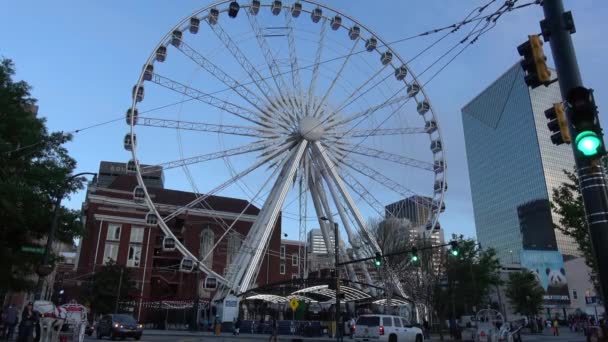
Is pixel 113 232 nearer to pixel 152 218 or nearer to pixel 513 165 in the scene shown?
pixel 152 218

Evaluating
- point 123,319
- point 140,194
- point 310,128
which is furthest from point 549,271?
point 123,319

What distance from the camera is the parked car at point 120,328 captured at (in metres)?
26.7

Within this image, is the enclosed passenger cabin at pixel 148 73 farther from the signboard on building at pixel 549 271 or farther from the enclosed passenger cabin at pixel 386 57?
the signboard on building at pixel 549 271

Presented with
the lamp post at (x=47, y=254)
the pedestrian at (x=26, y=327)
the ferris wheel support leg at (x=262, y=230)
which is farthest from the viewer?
the ferris wheel support leg at (x=262, y=230)

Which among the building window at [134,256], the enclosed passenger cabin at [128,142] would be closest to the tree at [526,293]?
the building window at [134,256]

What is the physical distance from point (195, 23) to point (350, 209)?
1920 cm

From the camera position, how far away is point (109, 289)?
59.0 meters

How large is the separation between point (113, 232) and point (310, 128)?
153 ft

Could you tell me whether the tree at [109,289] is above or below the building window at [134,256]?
below

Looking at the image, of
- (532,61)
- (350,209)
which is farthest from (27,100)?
(350,209)

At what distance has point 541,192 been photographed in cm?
12850

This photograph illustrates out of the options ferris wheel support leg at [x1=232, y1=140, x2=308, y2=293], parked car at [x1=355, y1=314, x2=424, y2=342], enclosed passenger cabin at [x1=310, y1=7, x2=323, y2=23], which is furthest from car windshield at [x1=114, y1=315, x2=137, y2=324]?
enclosed passenger cabin at [x1=310, y1=7, x2=323, y2=23]

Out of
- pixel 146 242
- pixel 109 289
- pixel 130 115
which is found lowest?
pixel 109 289

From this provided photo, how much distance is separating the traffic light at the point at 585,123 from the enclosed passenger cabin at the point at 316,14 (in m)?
37.4
